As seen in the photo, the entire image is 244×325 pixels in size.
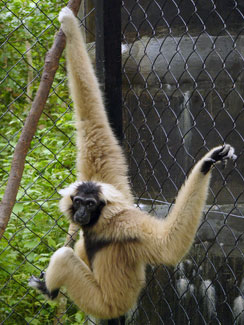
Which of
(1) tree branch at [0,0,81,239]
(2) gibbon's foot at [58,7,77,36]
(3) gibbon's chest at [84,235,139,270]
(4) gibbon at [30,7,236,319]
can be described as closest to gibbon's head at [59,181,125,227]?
(4) gibbon at [30,7,236,319]

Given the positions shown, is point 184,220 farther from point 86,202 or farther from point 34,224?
point 34,224

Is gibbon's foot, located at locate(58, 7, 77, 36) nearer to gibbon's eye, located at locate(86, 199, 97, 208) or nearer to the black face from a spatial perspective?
the black face

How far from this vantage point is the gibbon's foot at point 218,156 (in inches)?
129

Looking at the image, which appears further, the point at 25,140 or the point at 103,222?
the point at 103,222

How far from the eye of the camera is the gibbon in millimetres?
3549

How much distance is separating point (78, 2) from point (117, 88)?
0.71 meters

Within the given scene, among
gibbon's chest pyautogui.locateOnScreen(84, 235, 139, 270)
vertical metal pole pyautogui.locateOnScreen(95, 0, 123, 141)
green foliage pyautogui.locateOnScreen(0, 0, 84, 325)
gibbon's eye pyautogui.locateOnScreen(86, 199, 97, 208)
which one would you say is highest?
vertical metal pole pyautogui.locateOnScreen(95, 0, 123, 141)

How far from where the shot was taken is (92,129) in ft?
13.9

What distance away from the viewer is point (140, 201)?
197 inches

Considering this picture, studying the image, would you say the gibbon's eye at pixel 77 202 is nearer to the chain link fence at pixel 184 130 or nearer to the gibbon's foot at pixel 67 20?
the chain link fence at pixel 184 130

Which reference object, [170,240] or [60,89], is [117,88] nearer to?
[170,240]

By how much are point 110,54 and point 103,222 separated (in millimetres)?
1296

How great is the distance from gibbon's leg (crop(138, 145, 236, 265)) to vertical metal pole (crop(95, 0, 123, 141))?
1019 mm

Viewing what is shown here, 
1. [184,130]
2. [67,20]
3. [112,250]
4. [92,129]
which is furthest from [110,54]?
[112,250]
